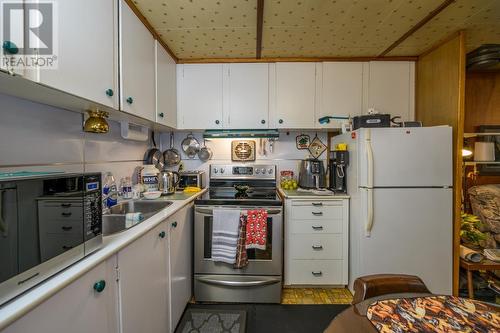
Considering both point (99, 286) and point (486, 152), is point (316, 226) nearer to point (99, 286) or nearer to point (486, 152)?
point (99, 286)

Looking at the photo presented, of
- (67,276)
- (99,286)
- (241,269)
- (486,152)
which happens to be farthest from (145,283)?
(486,152)

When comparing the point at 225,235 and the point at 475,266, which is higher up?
the point at 225,235

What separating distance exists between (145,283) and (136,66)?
1358 mm

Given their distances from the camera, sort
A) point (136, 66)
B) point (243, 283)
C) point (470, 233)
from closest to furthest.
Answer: point (136, 66), point (243, 283), point (470, 233)

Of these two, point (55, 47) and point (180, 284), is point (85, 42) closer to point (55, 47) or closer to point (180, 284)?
point (55, 47)

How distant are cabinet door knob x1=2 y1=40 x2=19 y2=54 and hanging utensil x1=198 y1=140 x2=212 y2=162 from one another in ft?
6.18

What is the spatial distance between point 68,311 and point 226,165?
191 centimetres

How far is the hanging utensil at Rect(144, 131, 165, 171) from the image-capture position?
235 centimetres

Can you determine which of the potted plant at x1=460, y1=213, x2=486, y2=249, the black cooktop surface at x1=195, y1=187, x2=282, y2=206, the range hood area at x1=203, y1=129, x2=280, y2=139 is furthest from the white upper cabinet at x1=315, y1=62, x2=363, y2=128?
the potted plant at x1=460, y1=213, x2=486, y2=249

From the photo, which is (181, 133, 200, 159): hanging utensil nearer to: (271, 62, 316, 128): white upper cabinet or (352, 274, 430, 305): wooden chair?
(271, 62, 316, 128): white upper cabinet

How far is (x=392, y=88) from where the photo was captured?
229cm

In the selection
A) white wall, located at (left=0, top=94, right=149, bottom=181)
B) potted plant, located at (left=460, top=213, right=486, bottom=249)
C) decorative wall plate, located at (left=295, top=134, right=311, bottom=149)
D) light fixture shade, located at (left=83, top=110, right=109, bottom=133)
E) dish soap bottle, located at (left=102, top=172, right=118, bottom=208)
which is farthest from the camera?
decorative wall plate, located at (left=295, top=134, right=311, bottom=149)

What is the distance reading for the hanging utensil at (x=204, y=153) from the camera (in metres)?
2.61

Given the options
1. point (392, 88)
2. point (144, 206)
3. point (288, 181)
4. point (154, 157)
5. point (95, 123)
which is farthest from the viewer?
point (288, 181)
